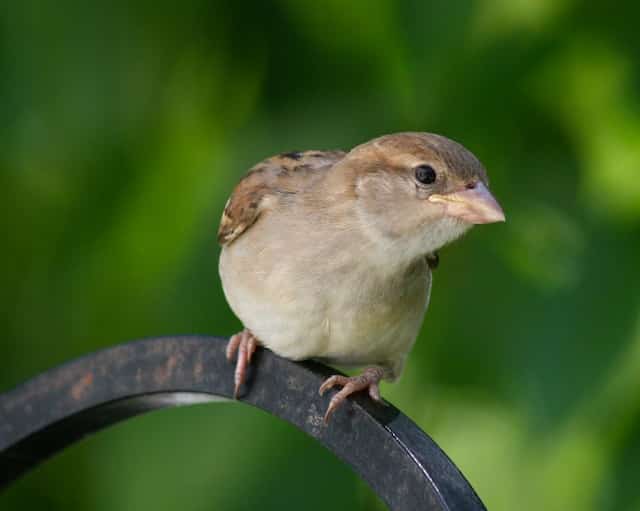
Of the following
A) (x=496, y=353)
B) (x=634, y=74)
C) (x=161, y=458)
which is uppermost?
(x=634, y=74)

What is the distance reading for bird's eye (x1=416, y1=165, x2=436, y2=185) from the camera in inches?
69.0

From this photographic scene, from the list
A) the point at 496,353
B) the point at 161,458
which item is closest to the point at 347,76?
the point at 496,353

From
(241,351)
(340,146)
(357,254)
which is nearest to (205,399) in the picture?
(241,351)

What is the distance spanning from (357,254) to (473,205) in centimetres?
23

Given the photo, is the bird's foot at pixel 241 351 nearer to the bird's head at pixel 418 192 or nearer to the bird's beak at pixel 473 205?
the bird's head at pixel 418 192

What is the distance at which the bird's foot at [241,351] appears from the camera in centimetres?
168

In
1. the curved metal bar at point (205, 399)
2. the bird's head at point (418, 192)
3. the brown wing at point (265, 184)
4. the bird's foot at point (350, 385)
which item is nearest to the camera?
the curved metal bar at point (205, 399)

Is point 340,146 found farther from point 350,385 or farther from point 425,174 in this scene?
point 350,385

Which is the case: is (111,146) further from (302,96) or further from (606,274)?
(606,274)

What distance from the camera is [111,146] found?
225 cm

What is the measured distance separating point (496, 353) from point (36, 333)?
931mm

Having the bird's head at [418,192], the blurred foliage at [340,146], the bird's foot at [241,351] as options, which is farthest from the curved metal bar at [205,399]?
the blurred foliage at [340,146]

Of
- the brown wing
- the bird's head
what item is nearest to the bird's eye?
the bird's head

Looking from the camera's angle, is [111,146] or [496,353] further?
[111,146]
